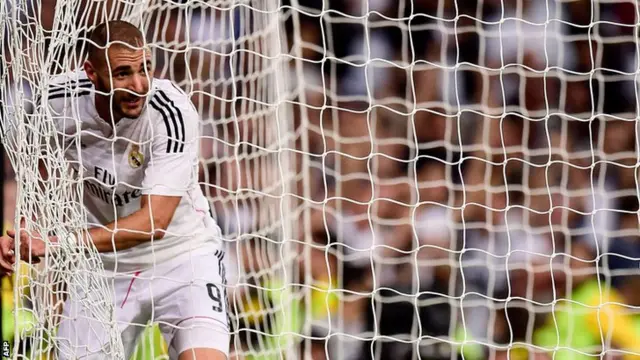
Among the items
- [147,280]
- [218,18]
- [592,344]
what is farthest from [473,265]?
[147,280]

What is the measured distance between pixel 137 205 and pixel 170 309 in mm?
219

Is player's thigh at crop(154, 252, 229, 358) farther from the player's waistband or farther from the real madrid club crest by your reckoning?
the real madrid club crest

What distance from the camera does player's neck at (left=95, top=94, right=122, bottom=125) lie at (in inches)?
75.9

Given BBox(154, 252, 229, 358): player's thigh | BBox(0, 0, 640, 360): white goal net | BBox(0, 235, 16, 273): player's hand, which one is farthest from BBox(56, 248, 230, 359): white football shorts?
BBox(0, 0, 640, 360): white goal net

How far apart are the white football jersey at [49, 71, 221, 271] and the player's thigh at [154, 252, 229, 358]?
47 millimetres

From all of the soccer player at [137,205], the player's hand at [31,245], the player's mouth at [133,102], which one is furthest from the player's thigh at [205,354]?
the player's mouth at [133,102]

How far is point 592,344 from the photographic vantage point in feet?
10.3

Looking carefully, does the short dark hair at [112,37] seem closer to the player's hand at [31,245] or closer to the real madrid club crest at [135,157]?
the real madrid club crest at [135,157]

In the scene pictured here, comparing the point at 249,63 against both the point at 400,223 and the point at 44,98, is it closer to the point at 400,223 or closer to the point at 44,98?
the point at 400,223

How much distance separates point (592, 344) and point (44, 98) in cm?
206

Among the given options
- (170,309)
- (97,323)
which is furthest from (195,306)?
(97,323)

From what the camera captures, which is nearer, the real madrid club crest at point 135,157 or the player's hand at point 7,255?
the player's hand at point 7,255

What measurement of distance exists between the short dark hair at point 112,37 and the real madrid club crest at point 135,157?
0.21 metres

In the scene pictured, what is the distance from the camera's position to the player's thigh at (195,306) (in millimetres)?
1962
